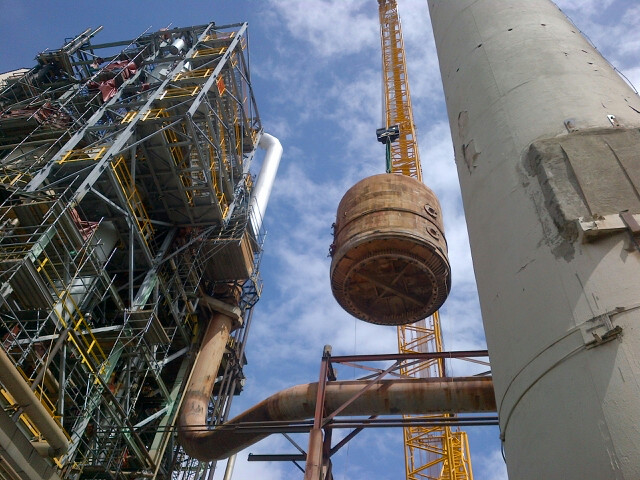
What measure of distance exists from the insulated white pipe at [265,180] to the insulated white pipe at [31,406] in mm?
13924

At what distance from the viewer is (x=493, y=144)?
307 inches

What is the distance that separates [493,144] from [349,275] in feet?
30.2

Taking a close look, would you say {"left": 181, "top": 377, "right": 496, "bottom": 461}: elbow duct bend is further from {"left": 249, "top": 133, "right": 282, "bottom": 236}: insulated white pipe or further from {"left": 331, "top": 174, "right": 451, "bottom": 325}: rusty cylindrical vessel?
{"left": 249, "top": 133, "right": 282, "bottom": 236}: insulated white pipe

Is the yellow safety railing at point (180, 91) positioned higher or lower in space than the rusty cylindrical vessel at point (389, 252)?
higher

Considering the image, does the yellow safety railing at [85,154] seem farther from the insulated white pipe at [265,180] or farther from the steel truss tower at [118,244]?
the insulated white pipe at [265,180]

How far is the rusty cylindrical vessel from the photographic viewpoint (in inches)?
640

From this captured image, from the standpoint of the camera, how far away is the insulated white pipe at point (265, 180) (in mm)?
27530

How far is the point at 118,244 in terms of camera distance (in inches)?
804

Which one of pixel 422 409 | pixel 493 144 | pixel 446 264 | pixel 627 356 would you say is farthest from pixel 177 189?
pixel 627 356

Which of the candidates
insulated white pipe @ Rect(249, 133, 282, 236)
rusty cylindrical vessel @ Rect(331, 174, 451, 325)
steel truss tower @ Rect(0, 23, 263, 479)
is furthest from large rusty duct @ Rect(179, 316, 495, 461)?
insulated white pipe @ Rect(249, 133, 282, 236)

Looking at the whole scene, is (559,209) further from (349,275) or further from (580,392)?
(349,275)

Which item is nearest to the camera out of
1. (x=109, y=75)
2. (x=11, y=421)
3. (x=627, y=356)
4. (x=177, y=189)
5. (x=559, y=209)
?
(x=627, y=356)

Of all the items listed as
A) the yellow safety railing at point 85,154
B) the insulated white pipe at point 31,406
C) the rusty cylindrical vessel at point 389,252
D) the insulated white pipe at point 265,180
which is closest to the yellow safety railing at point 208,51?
the insulated white pipe at point 265,180

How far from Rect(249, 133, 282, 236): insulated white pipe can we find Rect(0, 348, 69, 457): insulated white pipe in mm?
13924
